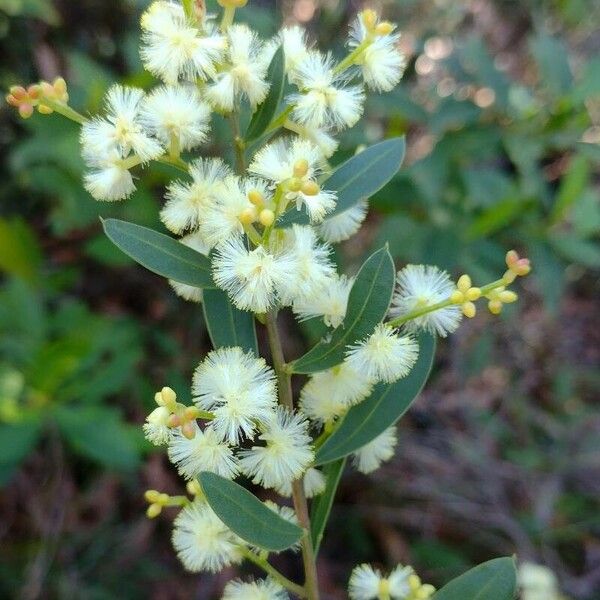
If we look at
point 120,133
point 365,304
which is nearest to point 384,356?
point 365,304

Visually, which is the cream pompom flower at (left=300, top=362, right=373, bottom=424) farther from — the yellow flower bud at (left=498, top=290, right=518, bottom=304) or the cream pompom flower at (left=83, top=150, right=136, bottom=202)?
the cream pompom flower at (left=83, top=150, right=136, bottom=202)

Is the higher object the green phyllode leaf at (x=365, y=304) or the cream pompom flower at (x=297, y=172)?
the cream pompom flower at (x=297, y=172)

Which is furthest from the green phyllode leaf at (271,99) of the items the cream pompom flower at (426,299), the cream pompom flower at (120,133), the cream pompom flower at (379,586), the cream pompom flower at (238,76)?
the cream pompom flower at (379,586)

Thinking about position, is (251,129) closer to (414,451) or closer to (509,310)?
(509,310)

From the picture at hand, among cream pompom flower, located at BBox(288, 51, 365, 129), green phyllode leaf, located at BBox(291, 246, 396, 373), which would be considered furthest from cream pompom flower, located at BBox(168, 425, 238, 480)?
cream pompom flower, located at BBox(288, 51, 365, 129)

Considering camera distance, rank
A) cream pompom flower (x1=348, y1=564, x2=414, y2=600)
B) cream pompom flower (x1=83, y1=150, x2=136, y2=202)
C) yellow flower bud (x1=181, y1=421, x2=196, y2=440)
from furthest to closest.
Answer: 1. cream pompom flower (x1=348, y1=564, x2=414, y2=600)
2. cream pompom flower (x1=83, y1=150, x2=136, y2=202)
3. yellow flower bud (x1=181, y1=421, x2=196, y2=440)

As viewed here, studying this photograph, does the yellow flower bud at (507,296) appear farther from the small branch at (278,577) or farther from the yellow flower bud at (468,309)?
the small branch at (278,577)

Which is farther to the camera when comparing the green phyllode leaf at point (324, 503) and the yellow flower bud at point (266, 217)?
the green phyllode leaf at point (324, 503)
